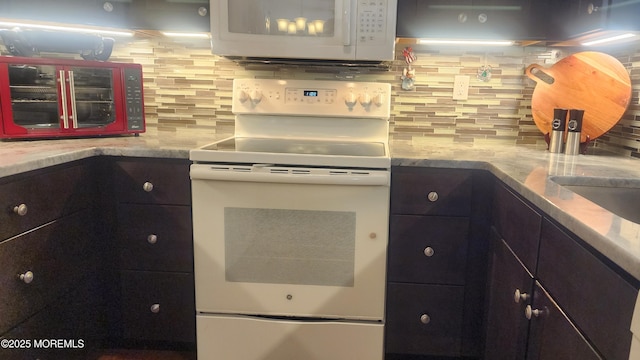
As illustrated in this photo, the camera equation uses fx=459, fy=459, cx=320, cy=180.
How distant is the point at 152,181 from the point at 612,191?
5.11 feet

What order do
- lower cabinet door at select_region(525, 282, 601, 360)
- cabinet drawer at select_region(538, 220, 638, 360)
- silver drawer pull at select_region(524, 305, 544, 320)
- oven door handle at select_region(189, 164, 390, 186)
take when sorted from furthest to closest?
oven door handle at select_region(189, 164, 390, 186), silver drawer pull at select_region(524, 305, 544, 320), lower cabinet door at select_region(525, 282, 601, 360), cabinet drawer at select_region(538, 220, 638, 360)

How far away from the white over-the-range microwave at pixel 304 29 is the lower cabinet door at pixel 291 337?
1.05m

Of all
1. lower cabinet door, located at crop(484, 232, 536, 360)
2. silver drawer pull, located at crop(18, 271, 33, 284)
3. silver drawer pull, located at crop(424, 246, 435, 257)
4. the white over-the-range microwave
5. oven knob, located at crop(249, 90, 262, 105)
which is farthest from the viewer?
oven knob, located at crop(249, 90, 262, 105)

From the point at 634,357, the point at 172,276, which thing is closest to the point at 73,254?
the point at 172,276

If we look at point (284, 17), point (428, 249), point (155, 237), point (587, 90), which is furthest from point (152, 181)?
point (587, 90)

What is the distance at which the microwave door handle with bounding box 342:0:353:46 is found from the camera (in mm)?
1805

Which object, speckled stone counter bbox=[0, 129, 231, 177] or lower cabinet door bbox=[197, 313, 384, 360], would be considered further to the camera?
lower cabinet door bbox=[197, 313, 384, 360]

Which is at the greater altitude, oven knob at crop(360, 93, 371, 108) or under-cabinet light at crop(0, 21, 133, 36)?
under-cabinet light at crop(0, 21, 133, 36)

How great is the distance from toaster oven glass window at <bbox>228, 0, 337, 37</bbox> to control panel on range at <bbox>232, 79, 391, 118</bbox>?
0.26 m

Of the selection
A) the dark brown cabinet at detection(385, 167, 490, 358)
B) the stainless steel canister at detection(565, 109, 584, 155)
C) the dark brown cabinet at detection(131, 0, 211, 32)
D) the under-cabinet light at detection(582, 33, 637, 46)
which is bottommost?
the dark brown cabinet at detection(385, 167, 490, 358)

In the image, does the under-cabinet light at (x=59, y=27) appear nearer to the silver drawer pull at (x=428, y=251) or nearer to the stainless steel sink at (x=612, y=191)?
the silver drawer pull at (x=428, y=251)

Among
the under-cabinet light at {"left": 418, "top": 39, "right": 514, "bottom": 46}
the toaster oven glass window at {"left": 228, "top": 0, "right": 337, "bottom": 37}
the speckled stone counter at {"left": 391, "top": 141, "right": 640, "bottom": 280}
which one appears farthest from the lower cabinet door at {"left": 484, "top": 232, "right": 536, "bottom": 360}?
the toaster oven glass window at {"left": 228, "top": 0, "right": 337, "bottom": 37}

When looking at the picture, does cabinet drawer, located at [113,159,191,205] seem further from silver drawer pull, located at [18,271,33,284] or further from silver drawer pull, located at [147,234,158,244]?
silver drawer pull, located at [18,271,33,284]

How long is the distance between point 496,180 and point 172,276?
4.18 feet
